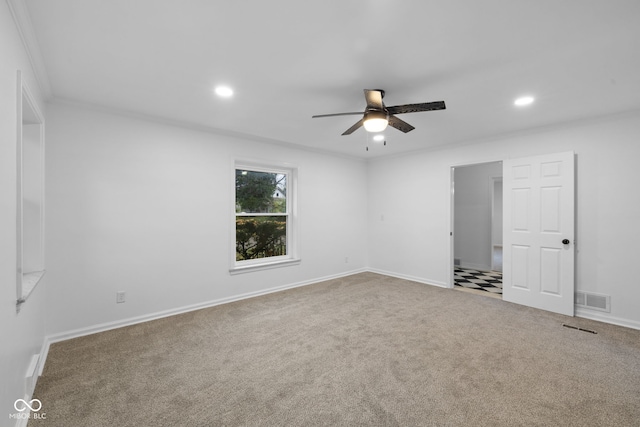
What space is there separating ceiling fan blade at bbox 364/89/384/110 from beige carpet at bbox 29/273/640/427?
86.5 inches

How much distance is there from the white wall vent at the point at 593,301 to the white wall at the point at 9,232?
5.22m

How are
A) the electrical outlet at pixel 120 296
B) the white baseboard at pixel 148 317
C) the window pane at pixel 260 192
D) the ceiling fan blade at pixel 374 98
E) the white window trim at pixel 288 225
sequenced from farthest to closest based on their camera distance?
the window pane at pixel 260 192, the white window trim at pixel 288 225, the electrical outlet at pixel 120 296, the white baseboard at pixel 148 317, the ceiling fan blade at pixel 374 98

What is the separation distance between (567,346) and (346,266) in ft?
11.4

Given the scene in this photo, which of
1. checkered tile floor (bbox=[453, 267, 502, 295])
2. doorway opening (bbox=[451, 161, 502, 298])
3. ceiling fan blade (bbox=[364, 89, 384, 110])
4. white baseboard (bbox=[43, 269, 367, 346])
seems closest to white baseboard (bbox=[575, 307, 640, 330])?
checkered tile floor (bbox=[453, 267, 502, 295])

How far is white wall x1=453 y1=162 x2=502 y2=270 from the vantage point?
20.5 ft

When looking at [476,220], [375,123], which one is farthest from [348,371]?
[476,220]

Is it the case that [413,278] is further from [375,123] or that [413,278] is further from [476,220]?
[375,123]

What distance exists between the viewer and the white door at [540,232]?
355 cm

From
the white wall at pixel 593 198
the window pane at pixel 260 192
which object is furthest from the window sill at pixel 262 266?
the white wall at pixel 593 198

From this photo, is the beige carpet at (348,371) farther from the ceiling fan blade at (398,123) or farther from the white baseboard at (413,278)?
the ceiling fan blade at (398,123)

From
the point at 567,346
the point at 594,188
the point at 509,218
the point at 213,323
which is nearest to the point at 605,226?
the point at 594,188

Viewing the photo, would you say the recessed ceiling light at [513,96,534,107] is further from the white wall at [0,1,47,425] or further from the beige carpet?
the white wall at [0,1,47,425]

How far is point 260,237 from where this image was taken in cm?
464

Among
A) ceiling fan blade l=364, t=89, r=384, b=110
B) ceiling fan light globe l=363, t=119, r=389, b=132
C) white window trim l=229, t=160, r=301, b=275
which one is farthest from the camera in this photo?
white window trim l=229, t=160, r=301, b=275
